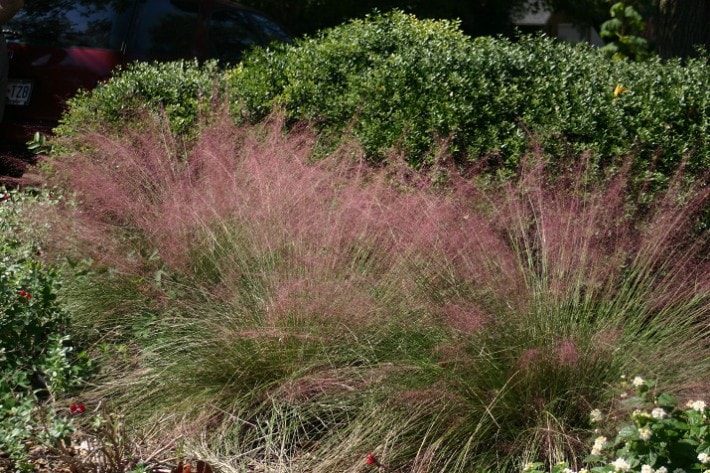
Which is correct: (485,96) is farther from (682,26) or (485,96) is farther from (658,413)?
(682,26)

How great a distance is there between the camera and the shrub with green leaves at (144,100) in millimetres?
7047

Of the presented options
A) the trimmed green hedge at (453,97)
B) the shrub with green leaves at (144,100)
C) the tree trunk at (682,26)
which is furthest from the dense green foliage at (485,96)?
the tree trunk at (682,26)

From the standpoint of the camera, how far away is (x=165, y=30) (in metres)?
9.48

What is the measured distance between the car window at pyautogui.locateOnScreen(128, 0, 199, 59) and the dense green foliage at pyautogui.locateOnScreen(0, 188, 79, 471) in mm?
3728

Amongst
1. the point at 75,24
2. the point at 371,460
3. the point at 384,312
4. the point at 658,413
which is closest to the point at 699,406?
the point at 658,413

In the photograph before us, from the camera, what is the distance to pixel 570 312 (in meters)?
4.67

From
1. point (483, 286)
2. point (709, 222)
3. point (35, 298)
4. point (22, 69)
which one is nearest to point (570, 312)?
point (483, 286)

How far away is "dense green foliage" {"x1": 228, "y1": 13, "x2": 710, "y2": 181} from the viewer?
19.9 ft

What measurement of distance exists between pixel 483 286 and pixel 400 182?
3.58 ft

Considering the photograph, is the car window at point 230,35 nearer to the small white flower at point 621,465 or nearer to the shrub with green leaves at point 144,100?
the shrub with green leaves at point 144,100

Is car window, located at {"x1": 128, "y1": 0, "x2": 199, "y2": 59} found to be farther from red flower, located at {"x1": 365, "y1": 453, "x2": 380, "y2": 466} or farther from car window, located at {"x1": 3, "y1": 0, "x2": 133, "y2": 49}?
red flower, located at {"x1": 365, "y1": 453, "x2": 380, "y2": 466}

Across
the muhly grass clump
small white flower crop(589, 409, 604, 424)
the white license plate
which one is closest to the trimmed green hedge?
the muhly grass clump

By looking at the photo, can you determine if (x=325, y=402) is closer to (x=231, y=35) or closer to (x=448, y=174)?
(x=448, y=174)

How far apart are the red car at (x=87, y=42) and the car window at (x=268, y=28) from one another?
185mm
